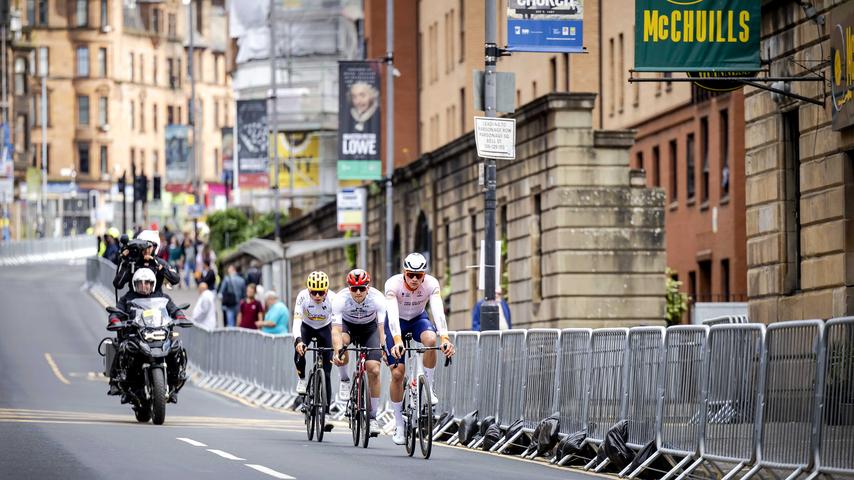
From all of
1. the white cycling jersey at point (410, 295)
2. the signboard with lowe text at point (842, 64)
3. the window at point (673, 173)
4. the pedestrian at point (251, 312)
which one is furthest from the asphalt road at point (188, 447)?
the window at point (673, 173)

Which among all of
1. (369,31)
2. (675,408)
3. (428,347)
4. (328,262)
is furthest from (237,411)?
(369,31)

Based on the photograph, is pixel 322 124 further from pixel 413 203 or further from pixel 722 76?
pixel 722 76

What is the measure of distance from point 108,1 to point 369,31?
117205 mm

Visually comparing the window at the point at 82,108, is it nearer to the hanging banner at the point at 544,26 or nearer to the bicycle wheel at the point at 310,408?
the hanging banner at the point at 544,26

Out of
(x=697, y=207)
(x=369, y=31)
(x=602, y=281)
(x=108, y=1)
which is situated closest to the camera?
(x=602, y=281)

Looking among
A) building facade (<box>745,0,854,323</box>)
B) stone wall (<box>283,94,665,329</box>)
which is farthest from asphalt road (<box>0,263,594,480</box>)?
stone wall (<box>283,94,665,329</box>)

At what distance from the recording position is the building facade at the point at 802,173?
85.8 feet

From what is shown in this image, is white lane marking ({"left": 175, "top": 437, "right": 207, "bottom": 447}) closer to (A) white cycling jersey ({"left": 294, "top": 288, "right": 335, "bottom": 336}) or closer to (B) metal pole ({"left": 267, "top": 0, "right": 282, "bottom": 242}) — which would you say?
(A) white cycling jersey ({"left": 294, "top": 288, "right": 335, "bottom": 336})

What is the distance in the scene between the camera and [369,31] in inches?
3145

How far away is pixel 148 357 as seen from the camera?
23.7 metres

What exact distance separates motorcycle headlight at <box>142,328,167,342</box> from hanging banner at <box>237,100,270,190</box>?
54.8m

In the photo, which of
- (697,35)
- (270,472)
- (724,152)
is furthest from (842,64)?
(724,152)

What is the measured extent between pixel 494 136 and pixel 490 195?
0.98m

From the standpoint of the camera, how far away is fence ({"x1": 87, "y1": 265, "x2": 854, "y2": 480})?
15.3m
